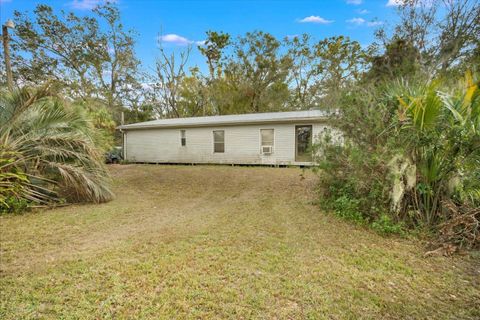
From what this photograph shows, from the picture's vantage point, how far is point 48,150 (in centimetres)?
512

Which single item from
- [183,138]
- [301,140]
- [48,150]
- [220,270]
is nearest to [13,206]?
[48,150]

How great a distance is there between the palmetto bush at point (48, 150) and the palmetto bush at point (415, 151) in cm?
549

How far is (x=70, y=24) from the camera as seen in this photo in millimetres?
19812

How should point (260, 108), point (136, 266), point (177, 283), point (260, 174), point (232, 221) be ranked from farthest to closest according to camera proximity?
1. point (260, 108)
2. point (260, 174)
3. point (232, 221)
4. point (136, 266)
5. point (177, 283)

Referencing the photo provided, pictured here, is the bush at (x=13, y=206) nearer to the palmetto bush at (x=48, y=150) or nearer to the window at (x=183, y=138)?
the palmetto bush at (x=48, y=150)

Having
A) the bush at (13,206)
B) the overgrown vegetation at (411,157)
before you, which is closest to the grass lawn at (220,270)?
the bush at (13,206)

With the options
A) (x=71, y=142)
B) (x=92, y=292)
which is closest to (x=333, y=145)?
(x=92, y=292)

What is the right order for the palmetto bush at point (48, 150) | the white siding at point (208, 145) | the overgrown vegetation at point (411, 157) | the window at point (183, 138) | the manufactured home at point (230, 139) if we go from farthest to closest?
the window at point (183, 138) < the white siding at point (208, 145) < the manufactured home at point (230, 139) < the palmetto bush at point (48, 150) < the overgrown vegetation at point (411, 157)

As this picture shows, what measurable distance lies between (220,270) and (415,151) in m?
3.25

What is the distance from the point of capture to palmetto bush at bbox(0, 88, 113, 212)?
4.86 m

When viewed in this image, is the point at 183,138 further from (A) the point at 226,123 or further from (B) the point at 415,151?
(B) the point at 415,151

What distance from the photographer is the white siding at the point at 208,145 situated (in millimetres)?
11414

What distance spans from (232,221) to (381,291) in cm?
258

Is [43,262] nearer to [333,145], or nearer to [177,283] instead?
[177,283]
